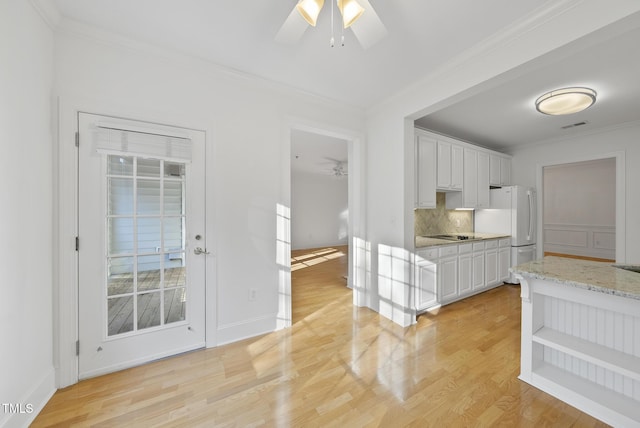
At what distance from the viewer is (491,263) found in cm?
386

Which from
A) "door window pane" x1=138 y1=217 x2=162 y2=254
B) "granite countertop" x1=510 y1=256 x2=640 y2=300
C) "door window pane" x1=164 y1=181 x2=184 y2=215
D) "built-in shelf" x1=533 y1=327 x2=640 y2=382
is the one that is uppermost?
"door window pane" x1=164 y1=181 x2=184 y2=215

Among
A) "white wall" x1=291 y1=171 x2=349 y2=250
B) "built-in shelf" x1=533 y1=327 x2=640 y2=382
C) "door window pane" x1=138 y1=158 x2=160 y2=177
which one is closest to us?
"built-in shelf" x1=533 y1=327 x2=640 y2=382

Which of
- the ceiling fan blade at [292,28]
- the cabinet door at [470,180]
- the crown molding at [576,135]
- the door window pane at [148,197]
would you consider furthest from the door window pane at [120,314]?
the crown molding at [576,135]

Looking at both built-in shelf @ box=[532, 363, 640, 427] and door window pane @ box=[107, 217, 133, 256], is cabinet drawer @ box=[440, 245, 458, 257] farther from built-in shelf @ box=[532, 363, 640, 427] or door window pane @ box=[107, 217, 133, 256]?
door window pane @ box=[107, 217, 133, 256]

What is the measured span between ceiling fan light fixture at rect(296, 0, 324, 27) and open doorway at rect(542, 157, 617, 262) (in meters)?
7.01

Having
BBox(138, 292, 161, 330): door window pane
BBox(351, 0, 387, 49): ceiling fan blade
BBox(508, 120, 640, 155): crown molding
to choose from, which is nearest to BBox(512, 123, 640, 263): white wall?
BBox(508, 120, 640, 155): crown molding

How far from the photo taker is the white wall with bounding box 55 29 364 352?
73.8 inches

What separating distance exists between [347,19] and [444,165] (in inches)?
110

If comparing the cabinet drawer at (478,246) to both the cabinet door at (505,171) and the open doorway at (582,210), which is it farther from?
the open doorway at (582,210)

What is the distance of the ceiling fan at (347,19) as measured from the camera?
131cm

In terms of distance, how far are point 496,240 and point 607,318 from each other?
8.23 ft

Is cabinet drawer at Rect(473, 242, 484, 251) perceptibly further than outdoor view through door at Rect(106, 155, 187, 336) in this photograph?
Yes

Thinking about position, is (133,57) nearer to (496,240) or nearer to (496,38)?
(496,38)

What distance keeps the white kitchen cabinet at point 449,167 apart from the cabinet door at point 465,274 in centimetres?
107
